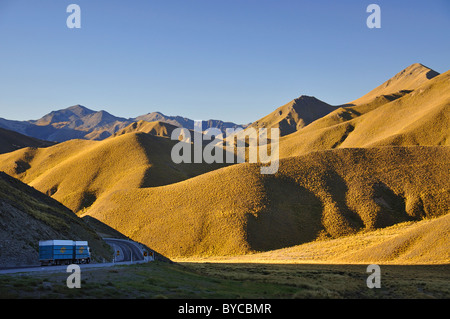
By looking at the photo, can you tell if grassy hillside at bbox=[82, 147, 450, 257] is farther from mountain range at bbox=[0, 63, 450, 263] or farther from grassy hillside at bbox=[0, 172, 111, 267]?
grassy hillside at bbox=[0, 172, 111, 267]

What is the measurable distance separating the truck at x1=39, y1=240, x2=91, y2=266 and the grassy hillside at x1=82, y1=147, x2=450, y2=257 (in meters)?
57.7

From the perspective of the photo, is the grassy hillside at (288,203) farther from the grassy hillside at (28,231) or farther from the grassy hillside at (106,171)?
the grassy hillside at (28,231)

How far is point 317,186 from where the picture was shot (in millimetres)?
111438

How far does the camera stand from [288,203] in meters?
107

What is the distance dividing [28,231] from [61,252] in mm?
6829

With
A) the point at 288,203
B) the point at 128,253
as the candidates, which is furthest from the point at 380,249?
the point at 128,253

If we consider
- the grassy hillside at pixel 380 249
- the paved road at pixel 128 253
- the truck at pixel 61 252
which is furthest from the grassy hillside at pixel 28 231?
the grassy hillside at pixel 380 249

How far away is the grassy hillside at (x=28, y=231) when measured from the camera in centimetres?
3519

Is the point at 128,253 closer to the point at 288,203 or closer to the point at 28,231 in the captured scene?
the point at 28,231

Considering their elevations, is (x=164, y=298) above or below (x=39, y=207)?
below

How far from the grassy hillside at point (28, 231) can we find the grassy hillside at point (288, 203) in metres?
44.6
